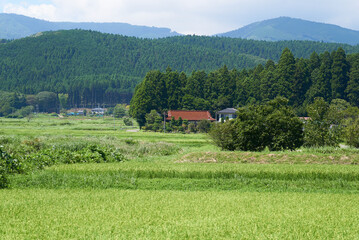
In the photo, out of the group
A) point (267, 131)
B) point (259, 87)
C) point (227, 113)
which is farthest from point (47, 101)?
point (267, 131)

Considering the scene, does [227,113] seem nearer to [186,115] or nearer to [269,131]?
[186,115]

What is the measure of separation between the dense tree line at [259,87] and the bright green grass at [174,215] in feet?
255

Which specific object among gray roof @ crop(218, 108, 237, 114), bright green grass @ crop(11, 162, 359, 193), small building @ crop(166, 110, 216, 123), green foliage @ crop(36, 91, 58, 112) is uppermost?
bright green grass @ crop(11, 162, 359, 193)

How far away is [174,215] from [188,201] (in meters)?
2.48

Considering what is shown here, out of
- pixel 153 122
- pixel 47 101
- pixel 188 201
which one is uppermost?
pixel 188 201

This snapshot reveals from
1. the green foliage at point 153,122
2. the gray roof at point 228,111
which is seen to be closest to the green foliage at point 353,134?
the green foliage at point 153,122

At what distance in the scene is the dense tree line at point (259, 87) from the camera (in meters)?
95.9

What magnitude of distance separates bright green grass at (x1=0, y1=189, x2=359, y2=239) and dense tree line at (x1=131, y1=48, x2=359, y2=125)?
3060 inches

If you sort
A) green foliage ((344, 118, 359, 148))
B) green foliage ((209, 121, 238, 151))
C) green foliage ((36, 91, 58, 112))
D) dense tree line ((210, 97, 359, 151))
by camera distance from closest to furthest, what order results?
dense tree line ((210, 97, 359, 151)) < green foliage ((209, 121, 238, 151)) < green foliage ((344, 118, 359, 148)) < green foliage ((36, 91, 58, 112))

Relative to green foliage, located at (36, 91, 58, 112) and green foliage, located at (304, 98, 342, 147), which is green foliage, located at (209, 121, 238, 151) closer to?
green foliage, located at (304, 98, 342, 147)

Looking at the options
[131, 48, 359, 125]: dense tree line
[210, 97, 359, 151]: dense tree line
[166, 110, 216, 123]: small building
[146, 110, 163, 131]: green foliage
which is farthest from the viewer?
[131, 48, 359, 125]: dense tree line

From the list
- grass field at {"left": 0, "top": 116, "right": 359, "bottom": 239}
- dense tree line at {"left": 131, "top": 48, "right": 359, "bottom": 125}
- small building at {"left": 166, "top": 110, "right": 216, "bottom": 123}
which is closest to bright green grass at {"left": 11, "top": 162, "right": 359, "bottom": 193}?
grass field at {"left": 0, "top": 116, "right": 359, "bottom": 239}

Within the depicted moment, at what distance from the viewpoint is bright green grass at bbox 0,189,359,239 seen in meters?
11.0

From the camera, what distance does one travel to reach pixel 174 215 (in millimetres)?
13281
